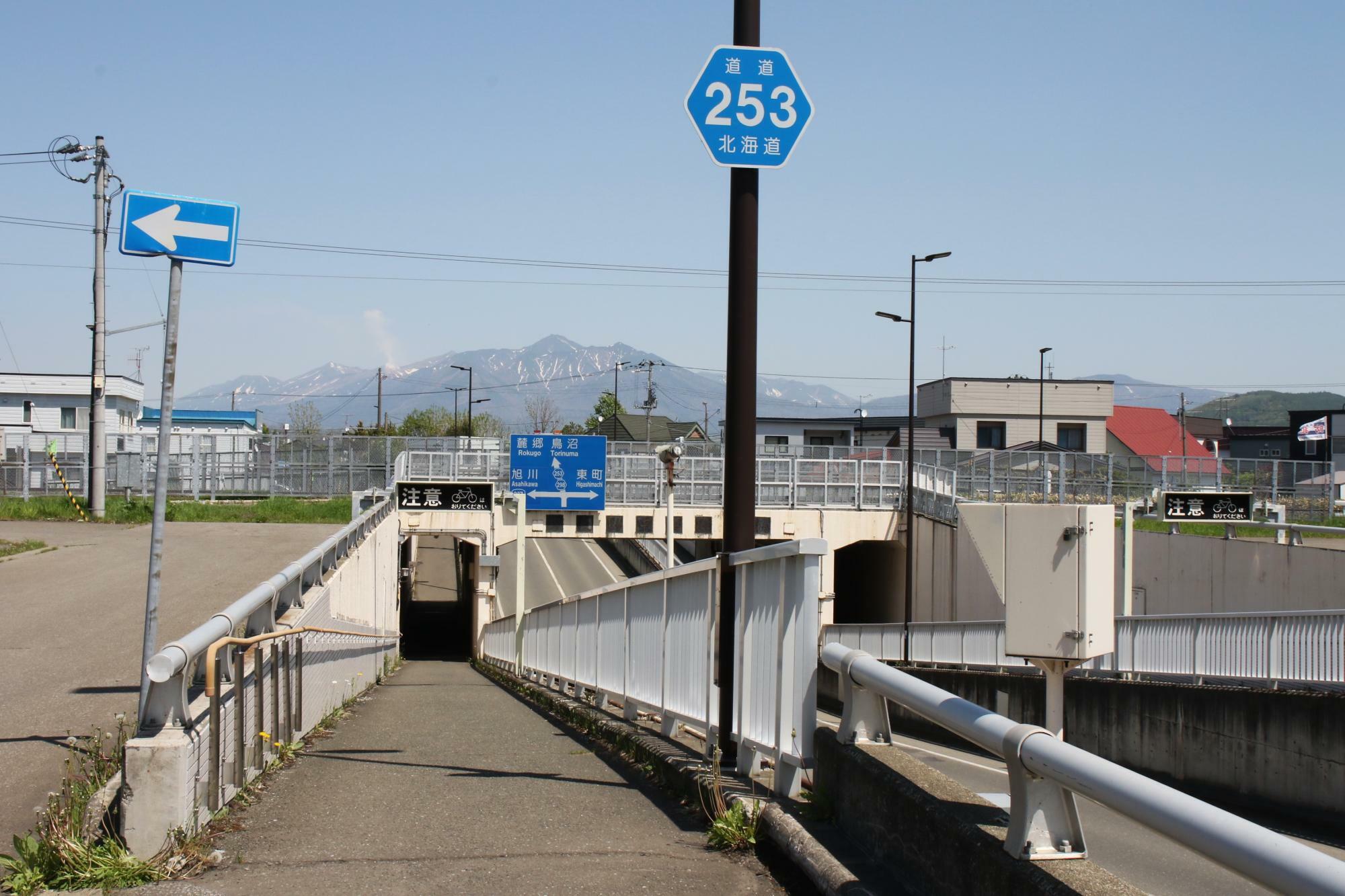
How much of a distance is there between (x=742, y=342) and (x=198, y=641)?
3.51 m

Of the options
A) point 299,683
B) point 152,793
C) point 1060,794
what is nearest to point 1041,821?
point 1060,794

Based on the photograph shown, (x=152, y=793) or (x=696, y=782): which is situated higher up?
(x=152, y=793)

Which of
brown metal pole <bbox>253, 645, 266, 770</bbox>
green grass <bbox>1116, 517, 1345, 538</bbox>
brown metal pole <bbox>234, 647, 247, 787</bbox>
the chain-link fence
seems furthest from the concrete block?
green grass <bbox>1116, 517, 1345, 538</bbox>

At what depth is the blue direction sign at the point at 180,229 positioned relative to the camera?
748 centimetres

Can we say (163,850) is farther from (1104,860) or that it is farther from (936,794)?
(1104,860)

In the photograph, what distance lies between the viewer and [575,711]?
447 inches

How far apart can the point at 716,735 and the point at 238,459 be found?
138 ft

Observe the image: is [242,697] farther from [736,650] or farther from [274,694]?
[736,650]

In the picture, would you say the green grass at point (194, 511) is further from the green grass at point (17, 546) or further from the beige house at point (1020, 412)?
the beige house at point (1020, 412)

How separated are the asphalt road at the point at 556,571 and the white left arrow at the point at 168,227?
4446 centimetres

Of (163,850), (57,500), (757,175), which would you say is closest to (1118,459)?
(57,500)

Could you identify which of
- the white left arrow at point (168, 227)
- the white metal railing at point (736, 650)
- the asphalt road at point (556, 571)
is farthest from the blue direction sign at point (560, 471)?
the white left arrow at point (168, 227)

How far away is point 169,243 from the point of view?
299 inches

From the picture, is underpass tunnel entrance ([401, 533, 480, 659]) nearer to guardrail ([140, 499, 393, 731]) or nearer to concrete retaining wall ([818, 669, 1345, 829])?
concrete retaining wall ([818, 669, 1345, 829])
